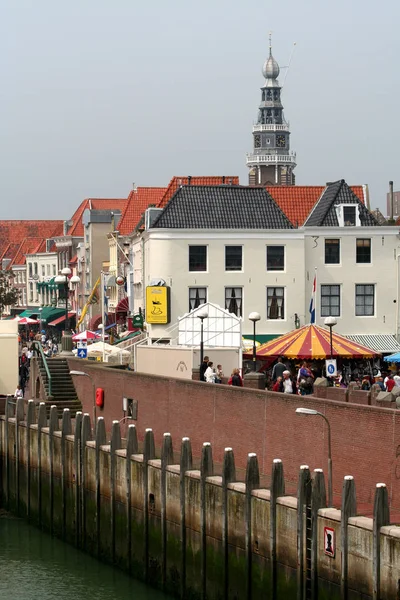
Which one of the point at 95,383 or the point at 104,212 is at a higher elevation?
the point at 104,212

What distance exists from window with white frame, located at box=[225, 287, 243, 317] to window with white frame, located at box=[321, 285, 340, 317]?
4.18m

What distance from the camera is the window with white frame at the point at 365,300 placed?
237 ft

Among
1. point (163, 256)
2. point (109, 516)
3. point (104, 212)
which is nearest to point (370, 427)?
point (109, 516)

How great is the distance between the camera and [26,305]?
497ft

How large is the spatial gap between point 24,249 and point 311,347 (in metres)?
108

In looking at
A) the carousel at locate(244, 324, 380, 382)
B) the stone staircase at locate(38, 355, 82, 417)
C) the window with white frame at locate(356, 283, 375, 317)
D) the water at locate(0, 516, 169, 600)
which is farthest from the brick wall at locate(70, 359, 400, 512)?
the window with white frame at locate(356, 283, 375, 317)

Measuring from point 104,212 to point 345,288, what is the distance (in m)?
47.1

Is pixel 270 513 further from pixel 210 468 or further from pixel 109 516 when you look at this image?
pixel 109 516

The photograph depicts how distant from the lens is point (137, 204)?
103062 millimetres

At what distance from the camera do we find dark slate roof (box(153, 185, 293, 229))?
234 ft

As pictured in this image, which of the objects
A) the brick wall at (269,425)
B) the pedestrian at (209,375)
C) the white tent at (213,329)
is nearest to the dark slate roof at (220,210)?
the white tent at (213,329)

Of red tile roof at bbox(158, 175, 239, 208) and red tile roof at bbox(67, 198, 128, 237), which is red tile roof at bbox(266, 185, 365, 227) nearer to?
red tile roof at bbox(158, 175, 239, 208)

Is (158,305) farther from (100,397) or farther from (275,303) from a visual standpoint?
(100,397)

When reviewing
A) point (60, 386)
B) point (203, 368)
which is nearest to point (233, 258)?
point (60, 386)
